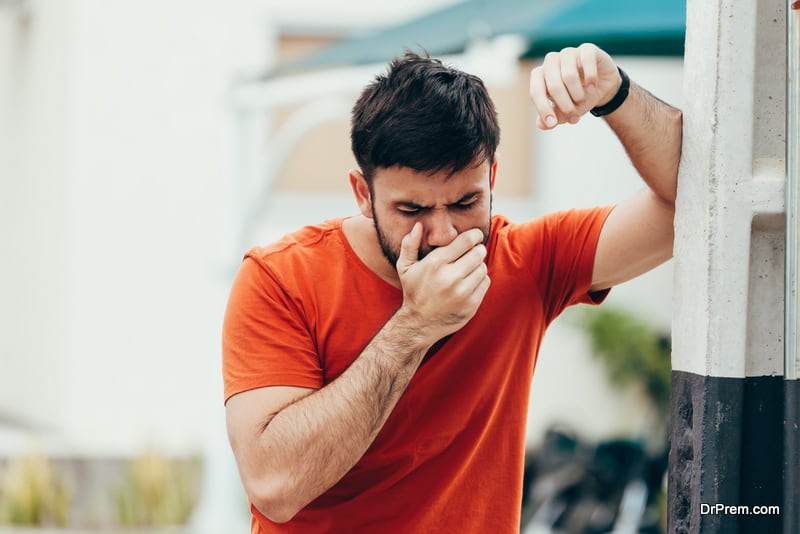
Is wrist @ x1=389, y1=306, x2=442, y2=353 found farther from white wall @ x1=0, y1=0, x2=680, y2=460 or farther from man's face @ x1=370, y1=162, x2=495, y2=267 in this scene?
white wall @ x1=0, y1=0, x2=680, y2=460

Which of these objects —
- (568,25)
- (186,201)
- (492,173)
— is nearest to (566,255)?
(492,173)

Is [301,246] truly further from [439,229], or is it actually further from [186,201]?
[186,201]

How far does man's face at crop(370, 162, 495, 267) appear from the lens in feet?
8.11

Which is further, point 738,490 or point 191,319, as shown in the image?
point 191,319

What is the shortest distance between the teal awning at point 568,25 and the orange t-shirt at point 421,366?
4.79 ft

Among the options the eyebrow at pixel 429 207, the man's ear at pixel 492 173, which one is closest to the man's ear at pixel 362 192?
the eyebrow at pixel 429 207

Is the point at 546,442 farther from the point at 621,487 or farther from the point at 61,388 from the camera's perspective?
the point at 61,388

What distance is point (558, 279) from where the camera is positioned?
2.75 metres

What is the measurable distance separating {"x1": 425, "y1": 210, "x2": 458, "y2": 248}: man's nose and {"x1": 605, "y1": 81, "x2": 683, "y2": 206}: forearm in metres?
0.37

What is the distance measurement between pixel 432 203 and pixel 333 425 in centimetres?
48

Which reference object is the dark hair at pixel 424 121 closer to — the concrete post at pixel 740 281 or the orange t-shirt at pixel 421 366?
the orange t-shirt at pixel 421 366

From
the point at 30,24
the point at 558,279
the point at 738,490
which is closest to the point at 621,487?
the point at 558,279

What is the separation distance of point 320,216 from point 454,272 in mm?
6852

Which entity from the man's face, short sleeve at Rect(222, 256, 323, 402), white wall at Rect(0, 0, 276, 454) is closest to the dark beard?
the man's face
